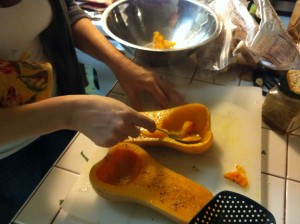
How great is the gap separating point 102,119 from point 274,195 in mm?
286

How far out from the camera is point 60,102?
1.49 ft

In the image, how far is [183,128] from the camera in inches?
21.4

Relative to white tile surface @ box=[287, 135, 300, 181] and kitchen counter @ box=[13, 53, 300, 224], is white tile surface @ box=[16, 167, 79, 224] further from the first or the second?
white tile surface @ box=[287, 135, 300, 181]

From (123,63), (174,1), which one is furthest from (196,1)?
(123,63)

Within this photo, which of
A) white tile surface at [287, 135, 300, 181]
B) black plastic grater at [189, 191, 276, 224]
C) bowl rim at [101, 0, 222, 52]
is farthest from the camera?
bowl rim at [101, 0, 222, 52]

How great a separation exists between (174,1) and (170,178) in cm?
48

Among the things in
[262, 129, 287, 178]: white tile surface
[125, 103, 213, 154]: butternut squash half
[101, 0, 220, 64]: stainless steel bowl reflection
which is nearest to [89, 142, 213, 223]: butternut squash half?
[125, 103, 213, 154]: butternut squash half

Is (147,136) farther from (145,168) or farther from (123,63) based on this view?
(123,63)

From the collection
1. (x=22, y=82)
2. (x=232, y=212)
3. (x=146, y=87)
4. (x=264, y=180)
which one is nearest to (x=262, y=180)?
(x=264, y=180)

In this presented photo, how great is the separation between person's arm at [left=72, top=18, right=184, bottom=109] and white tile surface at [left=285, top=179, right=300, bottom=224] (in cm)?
24

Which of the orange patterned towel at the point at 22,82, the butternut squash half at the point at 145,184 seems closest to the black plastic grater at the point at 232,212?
the butternut squash half at the point at 145,184

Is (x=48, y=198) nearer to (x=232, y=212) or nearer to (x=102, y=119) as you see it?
(x=102, y=119)

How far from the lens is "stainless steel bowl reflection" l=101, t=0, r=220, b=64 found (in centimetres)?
72

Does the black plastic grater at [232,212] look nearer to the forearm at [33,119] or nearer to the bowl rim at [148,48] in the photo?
the forearm at [33,119]
